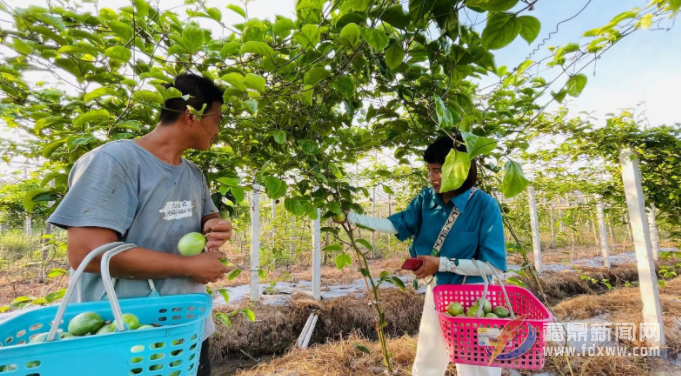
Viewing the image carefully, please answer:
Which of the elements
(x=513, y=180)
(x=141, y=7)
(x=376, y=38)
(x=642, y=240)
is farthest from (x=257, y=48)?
(x=642, y=240)

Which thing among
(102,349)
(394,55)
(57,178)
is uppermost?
(394,55)

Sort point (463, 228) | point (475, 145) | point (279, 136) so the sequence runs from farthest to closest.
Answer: point (463, 228) → point (279, 136) → point (475, 145)

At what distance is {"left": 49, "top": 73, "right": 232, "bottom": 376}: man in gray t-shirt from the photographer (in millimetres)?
827

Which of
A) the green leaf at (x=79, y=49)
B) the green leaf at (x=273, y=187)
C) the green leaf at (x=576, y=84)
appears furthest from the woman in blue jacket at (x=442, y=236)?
the green leaf at (x=79, y=49)

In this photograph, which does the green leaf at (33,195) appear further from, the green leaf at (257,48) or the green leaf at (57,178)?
the green leaf at (257,48)

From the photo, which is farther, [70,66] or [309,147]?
[309,147]

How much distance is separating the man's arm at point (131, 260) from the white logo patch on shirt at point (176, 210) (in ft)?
0.62

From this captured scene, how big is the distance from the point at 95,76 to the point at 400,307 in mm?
5210

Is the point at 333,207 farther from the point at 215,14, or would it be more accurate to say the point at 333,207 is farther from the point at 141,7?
the point at 141,7

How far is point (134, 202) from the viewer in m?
0.97

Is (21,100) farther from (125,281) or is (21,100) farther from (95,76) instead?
(125,281)

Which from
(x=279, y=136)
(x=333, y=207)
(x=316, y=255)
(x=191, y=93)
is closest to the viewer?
(x=191, y=93)

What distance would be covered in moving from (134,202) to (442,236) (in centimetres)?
149

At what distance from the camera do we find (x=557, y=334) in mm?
3471
